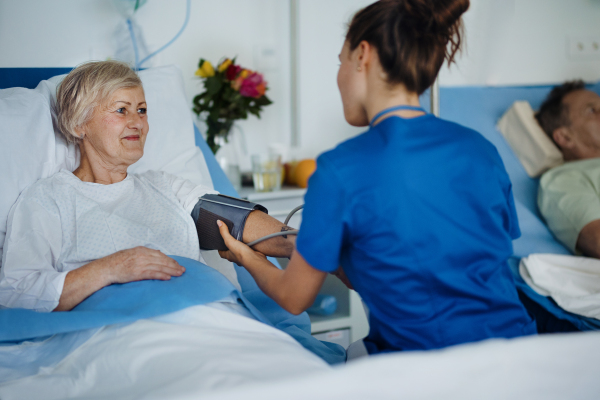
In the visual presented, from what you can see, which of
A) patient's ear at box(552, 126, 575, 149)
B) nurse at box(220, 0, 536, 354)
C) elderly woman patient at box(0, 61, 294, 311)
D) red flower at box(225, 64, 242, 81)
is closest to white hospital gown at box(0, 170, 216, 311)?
elderly woman patient at box(0, 61, 294, 311)

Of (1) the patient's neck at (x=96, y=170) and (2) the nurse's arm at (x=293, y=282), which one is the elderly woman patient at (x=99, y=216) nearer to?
(1) the patient's neck at (x=96, y=170)

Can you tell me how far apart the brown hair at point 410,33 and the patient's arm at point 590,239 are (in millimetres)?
1259

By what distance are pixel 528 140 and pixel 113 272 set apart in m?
1.86

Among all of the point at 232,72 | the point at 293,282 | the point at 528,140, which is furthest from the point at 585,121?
the point at 293,282

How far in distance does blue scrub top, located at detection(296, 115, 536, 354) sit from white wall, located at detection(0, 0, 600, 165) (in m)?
1.16

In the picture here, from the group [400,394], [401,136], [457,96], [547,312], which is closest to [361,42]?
[401,136]

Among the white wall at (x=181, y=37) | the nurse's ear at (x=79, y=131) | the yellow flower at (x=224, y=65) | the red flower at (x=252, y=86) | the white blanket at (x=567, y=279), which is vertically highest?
the white wall at (x=181, y=37)

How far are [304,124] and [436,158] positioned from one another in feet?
5.64

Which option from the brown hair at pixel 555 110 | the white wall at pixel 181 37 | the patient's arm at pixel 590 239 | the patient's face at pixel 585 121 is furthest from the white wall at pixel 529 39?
the patient's arm at pixel 590 239

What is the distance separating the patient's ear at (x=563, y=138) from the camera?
6.90 ft

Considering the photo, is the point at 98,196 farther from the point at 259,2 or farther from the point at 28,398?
the point at 259,2

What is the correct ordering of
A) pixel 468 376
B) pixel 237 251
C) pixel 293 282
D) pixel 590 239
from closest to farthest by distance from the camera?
pixel 468 376 → pixel 293 282 → pixel 237 251 → pixel 590 239

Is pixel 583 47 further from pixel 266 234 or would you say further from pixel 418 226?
pixel 418 226

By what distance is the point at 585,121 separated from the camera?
6.86ft
